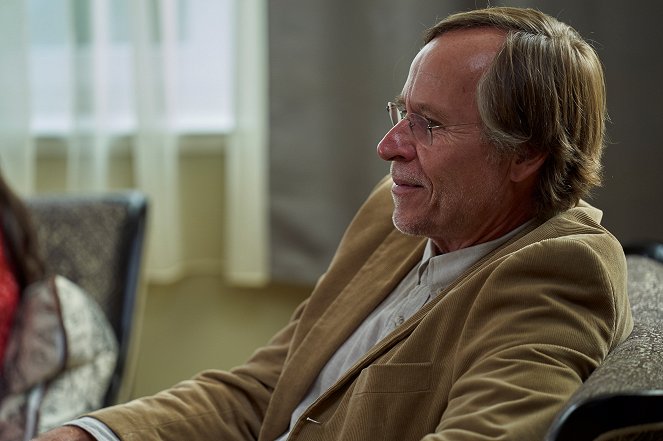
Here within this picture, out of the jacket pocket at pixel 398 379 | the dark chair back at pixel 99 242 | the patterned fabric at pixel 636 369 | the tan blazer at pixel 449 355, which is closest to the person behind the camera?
the patterned fabric at pixel 636 369

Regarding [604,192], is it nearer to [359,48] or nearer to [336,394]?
[359,48]

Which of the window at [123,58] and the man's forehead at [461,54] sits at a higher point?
the man's forehead at [461,54]

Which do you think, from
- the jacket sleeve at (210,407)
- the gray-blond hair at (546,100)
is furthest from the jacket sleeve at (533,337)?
the jacket sleeve at (210,407)

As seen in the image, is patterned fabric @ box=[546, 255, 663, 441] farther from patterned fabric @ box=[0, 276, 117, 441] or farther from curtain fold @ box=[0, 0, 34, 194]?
curtain fold @ box=[0, 0, 34, 194]

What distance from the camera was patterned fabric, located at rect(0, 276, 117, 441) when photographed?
2291 millimetres

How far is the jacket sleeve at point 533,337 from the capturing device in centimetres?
120

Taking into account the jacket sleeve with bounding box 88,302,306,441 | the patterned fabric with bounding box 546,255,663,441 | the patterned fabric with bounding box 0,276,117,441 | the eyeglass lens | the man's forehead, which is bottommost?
the patterned fabric with bounding box 0,276,117,441

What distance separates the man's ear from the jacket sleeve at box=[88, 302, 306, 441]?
54 centimetres

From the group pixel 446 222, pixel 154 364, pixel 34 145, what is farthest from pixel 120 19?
pixel 446 222

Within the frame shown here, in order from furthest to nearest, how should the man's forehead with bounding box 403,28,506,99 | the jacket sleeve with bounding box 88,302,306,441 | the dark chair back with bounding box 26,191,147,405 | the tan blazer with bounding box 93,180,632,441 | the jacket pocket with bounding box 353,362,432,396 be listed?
the dark chair back with bounding box 26,191,147,405 < the jacket sleeve with bounding box 88,302,306,441 < the man's forehead with bounding box 403,28,506,99 < the jacket pocket with bounding box 353,362,432,396 < the tan blazer with bounding box 93,180,632,441

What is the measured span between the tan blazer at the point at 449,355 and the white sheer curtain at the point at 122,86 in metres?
1.42

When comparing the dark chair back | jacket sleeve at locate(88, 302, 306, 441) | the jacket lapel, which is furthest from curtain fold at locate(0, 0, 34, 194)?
the jacket lapel

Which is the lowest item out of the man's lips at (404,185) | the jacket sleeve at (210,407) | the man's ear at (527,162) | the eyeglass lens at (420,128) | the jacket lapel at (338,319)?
the jacket sleeve at (210,407)

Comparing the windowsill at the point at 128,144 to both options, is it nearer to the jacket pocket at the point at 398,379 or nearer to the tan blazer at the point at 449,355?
the tan blazer at the point at 449,355
